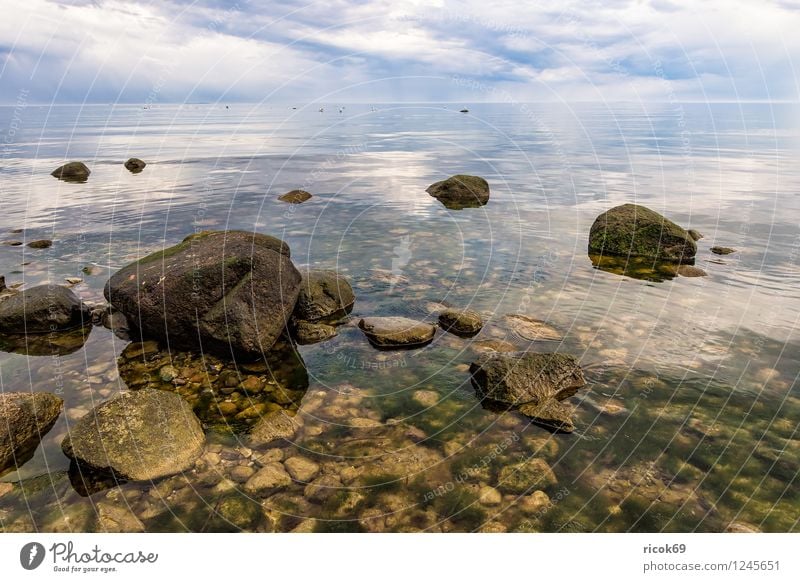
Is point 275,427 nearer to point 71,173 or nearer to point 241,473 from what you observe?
point 241,473

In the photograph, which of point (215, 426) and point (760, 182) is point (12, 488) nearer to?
point (215, 426)

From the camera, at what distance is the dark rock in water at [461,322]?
504 inches

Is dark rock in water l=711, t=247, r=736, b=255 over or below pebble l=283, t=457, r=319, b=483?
over

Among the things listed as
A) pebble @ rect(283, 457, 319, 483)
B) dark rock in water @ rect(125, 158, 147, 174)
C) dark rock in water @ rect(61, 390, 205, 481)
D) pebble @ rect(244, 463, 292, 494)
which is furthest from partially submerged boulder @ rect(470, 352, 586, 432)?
dark rock in water @ rect(125, 158, 147, 174)

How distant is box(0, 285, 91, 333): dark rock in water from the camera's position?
41.4ft

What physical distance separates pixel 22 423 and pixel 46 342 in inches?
180

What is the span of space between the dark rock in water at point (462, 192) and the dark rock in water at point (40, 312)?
21900 mm

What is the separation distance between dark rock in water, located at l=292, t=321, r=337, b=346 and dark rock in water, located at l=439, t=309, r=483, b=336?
305 cm

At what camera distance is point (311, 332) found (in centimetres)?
1261

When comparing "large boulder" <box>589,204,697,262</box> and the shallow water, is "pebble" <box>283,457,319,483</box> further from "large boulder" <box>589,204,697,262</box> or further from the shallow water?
"large boulder" <box>589,204,697,262</box>

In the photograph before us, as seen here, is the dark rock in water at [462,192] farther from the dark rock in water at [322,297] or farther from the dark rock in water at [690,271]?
the dark rock in water at [322,297]
